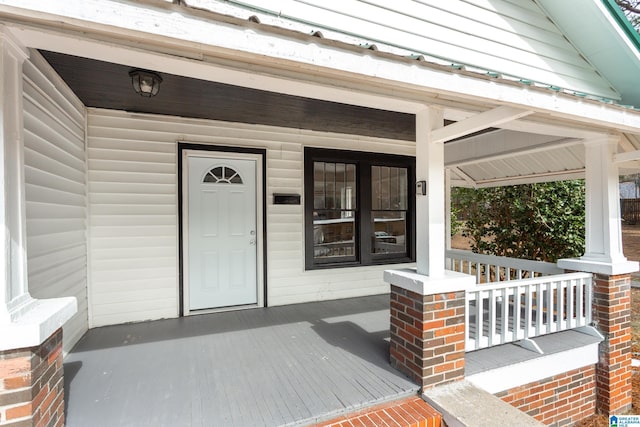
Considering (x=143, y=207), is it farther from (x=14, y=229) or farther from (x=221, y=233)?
(x=14, y=229)

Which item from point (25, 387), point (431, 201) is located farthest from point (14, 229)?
point (431, 201)

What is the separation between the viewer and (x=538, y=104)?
226 cm

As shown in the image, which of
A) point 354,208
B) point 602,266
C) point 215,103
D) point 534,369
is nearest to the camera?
point 534,369

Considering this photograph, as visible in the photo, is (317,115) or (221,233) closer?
(317,115)

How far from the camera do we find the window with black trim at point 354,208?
4520 millimetres

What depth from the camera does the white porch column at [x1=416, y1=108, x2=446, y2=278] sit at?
8.16 feet

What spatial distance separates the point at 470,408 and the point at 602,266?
2.55 m

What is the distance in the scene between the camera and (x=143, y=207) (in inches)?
143

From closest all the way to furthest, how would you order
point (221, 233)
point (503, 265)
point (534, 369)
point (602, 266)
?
point (534, 369), point (602, 266), point (221, 233), point (503, 265)

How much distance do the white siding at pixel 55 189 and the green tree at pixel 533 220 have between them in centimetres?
736

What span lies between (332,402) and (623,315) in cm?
358

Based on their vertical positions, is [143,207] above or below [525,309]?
above

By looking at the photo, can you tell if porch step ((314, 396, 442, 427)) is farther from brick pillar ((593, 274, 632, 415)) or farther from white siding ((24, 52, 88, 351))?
brick pillar ((593, 274, 632, 415))

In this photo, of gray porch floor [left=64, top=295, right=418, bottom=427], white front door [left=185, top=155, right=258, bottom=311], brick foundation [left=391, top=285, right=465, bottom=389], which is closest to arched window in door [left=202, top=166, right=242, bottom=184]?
white front door [left=185, top=155, right=258, bottom=311]
